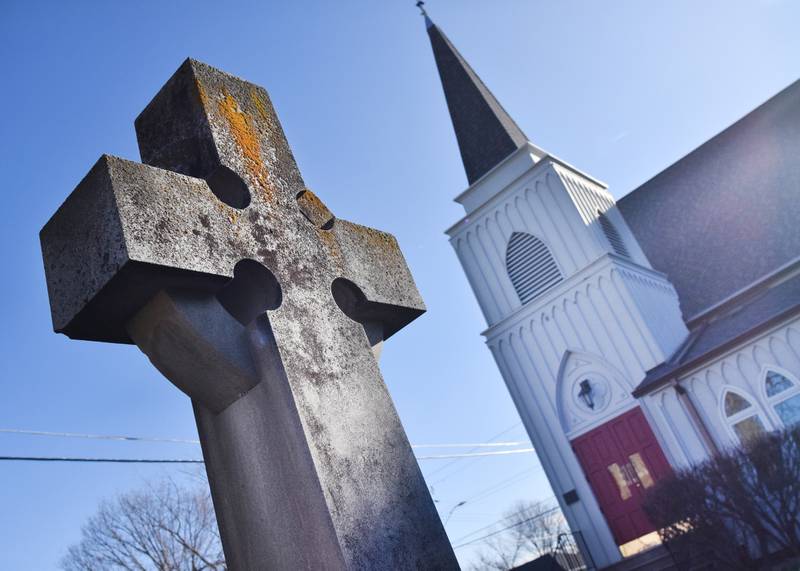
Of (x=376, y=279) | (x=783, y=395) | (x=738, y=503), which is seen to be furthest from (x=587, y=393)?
(x=376, y=279)

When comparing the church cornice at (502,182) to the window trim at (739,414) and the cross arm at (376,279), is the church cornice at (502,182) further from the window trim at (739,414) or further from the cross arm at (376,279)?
the cross arm at (376,279)

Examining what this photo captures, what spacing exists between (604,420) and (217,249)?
18.3 meters

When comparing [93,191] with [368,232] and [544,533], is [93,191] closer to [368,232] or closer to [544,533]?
[368,232]

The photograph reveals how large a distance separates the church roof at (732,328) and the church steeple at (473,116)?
9.15m

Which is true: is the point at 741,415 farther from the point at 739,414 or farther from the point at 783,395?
the point at 783,395

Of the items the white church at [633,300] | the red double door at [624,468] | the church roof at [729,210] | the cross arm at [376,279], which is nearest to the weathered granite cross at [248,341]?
the cross arm at [376,279]

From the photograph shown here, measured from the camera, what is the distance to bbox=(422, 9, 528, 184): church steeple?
24.1 m

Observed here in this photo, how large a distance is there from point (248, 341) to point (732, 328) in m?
17.6

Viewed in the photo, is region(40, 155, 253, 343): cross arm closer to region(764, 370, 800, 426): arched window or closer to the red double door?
region(764, 370, 800, 426): arched window

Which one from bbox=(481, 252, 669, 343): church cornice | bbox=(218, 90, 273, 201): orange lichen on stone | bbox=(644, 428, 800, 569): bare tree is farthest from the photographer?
bbox=(481, 252, 669, 343): church cornice

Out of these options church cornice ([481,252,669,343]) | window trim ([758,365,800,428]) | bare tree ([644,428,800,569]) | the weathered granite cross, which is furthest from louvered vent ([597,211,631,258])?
the weathered granite cross

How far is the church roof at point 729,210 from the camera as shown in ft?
70.7

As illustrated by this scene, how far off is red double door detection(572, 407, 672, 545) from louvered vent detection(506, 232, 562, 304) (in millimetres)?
4858

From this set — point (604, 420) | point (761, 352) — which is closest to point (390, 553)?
point (761, 352)
